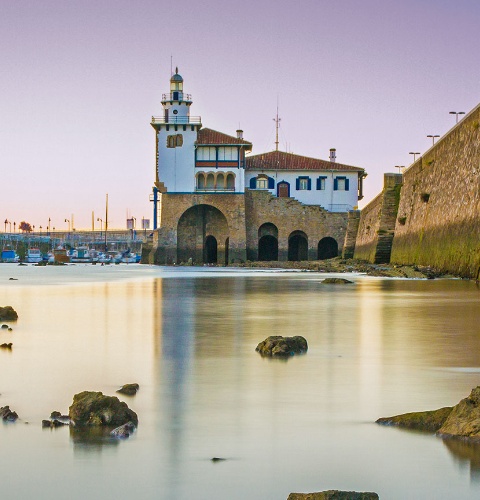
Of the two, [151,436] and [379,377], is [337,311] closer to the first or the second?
[379,377]

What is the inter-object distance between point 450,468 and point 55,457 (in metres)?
1.91

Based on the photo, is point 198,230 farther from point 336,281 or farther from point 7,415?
point 7,415

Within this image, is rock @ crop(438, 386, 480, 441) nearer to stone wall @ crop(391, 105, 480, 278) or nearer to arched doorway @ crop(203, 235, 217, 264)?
stone wall @ crop(391, 105, 480, 278)

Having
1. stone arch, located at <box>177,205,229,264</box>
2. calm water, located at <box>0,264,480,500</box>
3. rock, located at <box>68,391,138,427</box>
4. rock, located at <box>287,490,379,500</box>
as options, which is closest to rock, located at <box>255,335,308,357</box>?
calm water, located at <box>0,264,480,500</box>

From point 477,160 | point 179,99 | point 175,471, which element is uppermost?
point 179,99

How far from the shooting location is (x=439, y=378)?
20.9 ft

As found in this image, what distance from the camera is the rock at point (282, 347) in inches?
307

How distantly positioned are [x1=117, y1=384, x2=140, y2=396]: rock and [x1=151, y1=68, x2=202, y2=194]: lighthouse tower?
53.9 metres

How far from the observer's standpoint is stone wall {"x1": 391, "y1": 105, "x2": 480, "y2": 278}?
23.1 m

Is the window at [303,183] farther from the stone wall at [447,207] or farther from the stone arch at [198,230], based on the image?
the stone wall at [447,207]

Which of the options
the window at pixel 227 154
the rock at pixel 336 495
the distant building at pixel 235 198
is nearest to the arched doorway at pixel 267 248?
the distant building at pixel 235 198

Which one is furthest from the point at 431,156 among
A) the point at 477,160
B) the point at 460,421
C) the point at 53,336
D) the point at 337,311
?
the point at 460,421

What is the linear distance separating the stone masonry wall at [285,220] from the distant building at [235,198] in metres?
0.07

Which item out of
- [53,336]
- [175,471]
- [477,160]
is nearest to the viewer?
[175,471]
